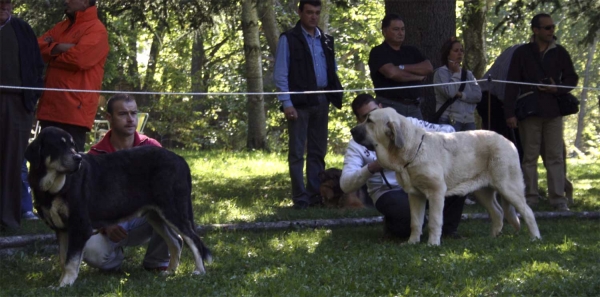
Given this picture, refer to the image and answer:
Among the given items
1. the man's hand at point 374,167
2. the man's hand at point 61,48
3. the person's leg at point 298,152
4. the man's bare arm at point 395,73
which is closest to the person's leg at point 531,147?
the man's bare arm at point 395,73

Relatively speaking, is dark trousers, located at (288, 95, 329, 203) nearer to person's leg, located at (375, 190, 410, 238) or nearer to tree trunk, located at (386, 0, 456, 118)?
tree trunk, located at (386, 0, 456, 118)

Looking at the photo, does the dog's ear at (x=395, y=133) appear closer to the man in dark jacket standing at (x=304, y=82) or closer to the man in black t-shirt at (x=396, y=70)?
the man in black t-shirt at (x=396, y=70)

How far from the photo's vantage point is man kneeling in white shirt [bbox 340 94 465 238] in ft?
27.0

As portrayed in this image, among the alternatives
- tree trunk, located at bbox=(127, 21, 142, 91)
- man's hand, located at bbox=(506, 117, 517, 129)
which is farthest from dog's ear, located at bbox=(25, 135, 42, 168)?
tree trunk, located at bbox=(127, 21, 142, 91)

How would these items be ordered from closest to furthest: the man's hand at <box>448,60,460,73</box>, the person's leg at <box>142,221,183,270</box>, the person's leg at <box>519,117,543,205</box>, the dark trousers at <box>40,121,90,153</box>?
1. the person's leg at <box>142,221,183,270</box>
2. the dark trousers at <box>40,121,90,153</box>
3. the man's hand at <box>448,60,460,73</box>
4. the person's leg at <box>519,117,543,205</box>

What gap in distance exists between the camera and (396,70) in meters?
10.1

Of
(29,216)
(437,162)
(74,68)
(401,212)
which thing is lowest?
(29,216)

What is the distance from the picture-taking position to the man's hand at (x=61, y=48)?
8.80 metres

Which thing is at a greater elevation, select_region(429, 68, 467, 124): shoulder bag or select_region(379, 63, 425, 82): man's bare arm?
select_region(379, 63, 425, 82): man's bare arm

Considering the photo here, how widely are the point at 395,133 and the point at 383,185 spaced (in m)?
1.10

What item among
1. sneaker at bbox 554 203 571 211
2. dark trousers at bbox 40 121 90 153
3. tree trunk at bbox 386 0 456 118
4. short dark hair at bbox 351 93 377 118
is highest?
tree trunk at bbox 386 0 456 118

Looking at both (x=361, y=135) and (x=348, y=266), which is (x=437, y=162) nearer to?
(x=361, y=135)

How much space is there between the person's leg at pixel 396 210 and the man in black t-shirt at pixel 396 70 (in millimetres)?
1754

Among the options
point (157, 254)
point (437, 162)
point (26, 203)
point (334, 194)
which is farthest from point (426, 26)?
point (157, 254)
